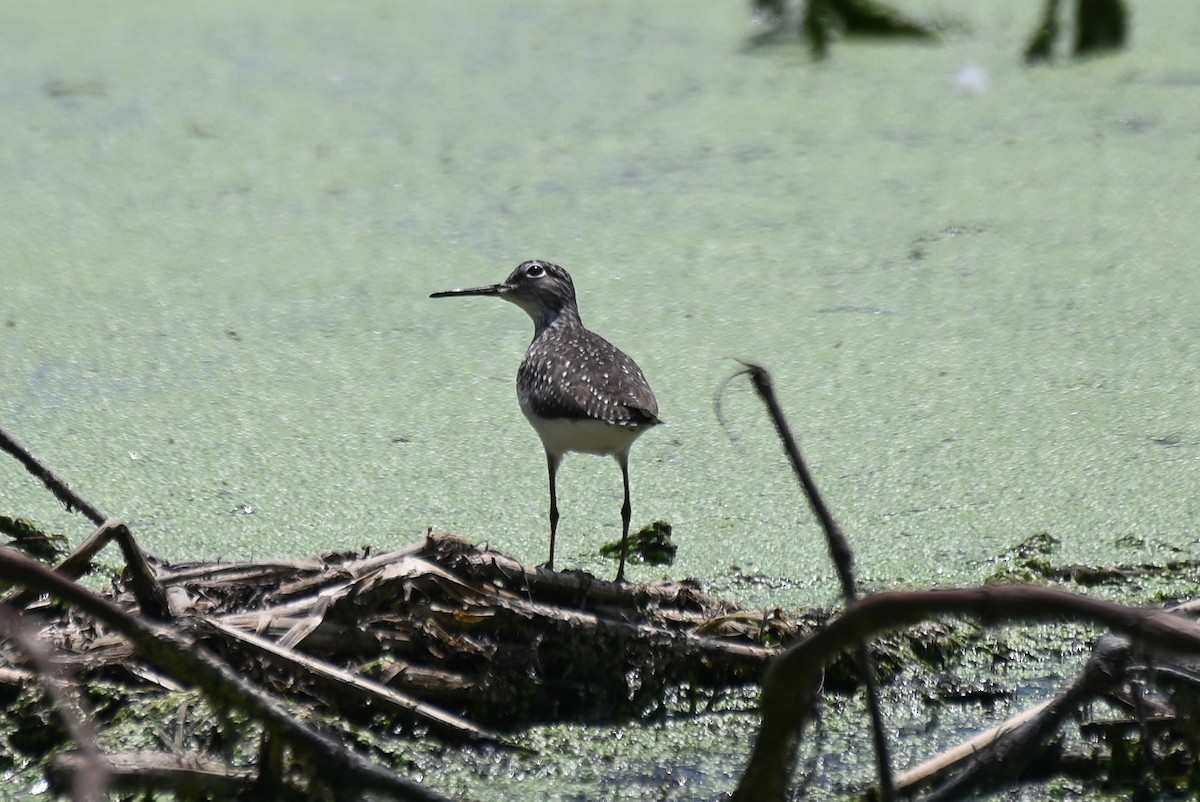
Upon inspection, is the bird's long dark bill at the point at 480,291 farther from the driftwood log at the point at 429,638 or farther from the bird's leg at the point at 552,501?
the driftwood log at the point at 429,638

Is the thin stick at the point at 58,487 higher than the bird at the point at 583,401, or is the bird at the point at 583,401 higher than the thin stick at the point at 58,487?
the bird at the point at 583,401

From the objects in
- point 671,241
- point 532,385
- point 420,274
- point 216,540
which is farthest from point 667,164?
point 216,540

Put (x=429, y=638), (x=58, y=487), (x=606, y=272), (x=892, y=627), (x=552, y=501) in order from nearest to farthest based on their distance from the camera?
(x=892, y=627) < (x=429, y=638) < (x=58, y=487) < (x=552, y=501) < (x=606, y=272)

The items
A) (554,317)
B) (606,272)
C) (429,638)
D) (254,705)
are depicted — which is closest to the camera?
(254,705)

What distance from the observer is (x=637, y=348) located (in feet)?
11.9

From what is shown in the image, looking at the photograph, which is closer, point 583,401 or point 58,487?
point 58,487

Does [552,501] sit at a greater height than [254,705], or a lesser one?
lesser

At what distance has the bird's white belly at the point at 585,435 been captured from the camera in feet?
8.75

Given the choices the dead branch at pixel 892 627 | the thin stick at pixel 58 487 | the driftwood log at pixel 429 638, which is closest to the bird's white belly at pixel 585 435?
the driftwood log at pixel 429 638

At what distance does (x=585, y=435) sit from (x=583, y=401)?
6 cm

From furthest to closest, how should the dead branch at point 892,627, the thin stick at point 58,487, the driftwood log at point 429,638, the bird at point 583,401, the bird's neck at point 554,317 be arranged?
the bird's neck at point 554,317 < the bird at point 583,401 < the thin stick at point 58,487 < the driftwood log at point 429,638 < the dead branch at point 892,627

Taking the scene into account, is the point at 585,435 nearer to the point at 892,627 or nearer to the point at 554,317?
the point at 554,317

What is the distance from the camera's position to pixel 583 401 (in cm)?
270

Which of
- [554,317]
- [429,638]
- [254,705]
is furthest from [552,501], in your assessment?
[254,705]
